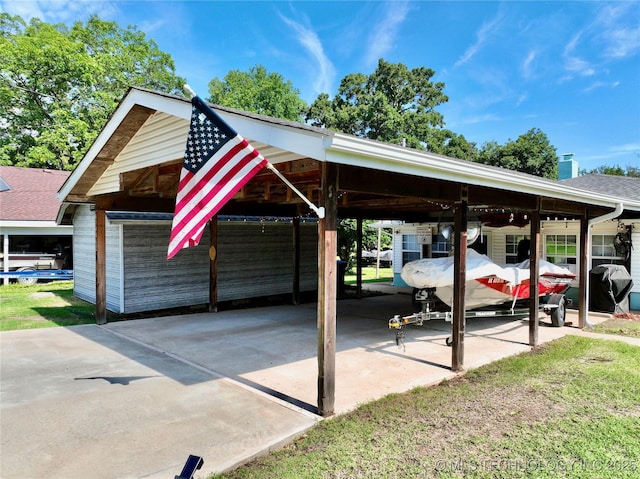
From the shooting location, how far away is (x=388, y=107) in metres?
28.5

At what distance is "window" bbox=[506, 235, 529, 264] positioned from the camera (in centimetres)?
1221

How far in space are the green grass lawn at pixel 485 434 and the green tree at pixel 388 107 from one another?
23764 mm

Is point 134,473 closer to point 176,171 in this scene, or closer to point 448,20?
point 176,171

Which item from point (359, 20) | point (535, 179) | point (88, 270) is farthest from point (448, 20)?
point (88, 270)

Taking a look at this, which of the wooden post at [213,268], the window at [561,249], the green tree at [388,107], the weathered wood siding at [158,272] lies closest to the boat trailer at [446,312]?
the window at [561,249]

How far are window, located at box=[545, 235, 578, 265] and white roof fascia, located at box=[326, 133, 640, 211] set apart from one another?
5869 mm

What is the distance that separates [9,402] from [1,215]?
11.8 meters

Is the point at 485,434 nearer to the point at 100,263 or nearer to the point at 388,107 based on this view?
the point at 100,263

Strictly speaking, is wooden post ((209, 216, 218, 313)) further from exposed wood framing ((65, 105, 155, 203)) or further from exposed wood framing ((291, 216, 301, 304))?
exposed wood framing ((65, 105, 155, 203))

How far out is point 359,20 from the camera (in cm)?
2614

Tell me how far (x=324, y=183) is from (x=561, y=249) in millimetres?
10204

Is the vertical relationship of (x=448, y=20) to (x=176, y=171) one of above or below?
above

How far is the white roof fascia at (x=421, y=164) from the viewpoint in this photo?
3.52 m

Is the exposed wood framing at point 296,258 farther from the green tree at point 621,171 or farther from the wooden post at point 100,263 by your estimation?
the green tree at point 621,171
